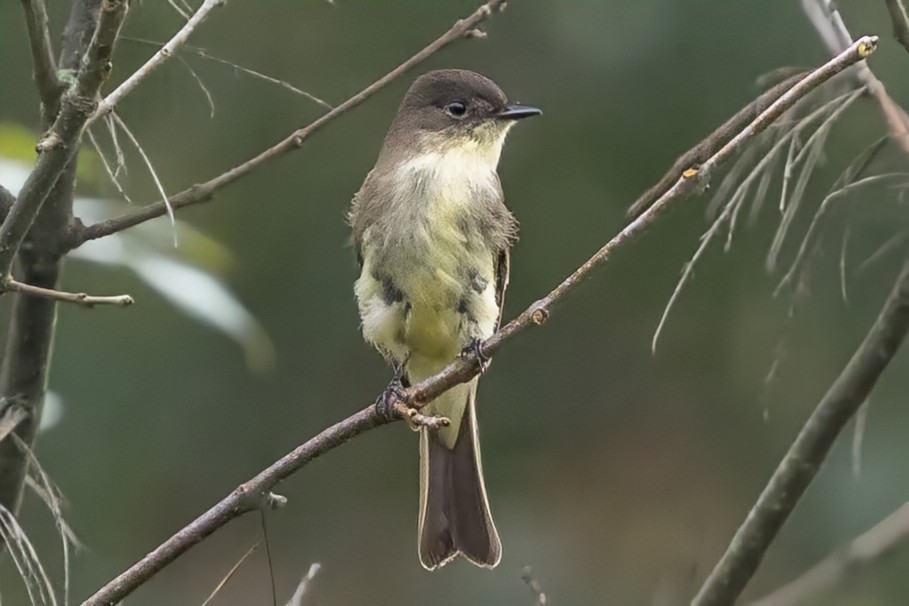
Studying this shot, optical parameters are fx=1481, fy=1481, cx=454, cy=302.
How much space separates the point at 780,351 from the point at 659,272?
3003mm

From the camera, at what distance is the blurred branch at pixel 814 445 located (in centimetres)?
225

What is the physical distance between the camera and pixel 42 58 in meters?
1.99

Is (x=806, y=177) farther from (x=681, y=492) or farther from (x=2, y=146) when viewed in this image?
(x=681, y=492)

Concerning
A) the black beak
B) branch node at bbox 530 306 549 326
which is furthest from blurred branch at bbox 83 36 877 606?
the black beak

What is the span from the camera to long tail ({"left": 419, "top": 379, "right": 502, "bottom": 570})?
3.41 metres

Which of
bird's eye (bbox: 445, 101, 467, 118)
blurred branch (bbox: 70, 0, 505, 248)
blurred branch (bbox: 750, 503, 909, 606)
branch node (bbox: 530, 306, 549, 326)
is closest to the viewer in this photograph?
branch node (bbox: 530, 306, 549, 326)

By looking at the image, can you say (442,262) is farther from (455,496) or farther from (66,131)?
(66,131)

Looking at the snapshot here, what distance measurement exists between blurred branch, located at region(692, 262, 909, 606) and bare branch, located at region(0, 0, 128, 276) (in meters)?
1.12

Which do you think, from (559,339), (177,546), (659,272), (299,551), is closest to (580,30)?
(659,272)

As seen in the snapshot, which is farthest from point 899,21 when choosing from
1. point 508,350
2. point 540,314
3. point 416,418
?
point 508,350

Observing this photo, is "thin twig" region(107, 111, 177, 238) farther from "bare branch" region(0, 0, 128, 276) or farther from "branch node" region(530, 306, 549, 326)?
"branch node" region(530, 306, 549, 326)

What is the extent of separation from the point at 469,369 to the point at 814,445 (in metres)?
0.55

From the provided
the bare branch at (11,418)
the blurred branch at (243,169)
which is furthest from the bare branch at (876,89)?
the bare branch at (11,418)

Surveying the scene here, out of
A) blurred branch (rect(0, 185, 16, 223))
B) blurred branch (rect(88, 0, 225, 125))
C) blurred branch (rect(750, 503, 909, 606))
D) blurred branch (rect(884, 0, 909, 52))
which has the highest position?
blurred branch (rect(0, 185, 16, 223))
